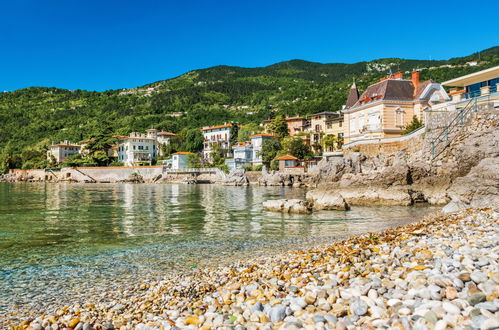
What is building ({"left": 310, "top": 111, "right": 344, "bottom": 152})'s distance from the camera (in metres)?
65.7

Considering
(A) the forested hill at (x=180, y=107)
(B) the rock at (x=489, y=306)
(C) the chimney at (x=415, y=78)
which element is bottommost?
(B) the rock at (x=489, y=306)

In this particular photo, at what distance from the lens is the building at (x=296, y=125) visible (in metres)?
82.8

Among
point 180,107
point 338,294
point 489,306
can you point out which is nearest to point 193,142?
point 180,107

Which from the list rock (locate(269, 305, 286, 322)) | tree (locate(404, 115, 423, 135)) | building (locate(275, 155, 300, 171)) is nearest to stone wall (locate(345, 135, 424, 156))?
tree (locate(404, 115, 423, 135))

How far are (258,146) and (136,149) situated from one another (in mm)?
39322

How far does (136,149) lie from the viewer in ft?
325

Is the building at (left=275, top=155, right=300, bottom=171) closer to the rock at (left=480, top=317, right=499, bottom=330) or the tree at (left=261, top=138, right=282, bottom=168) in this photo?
the tree at (left=261, top=138, right=282, bottom=168)

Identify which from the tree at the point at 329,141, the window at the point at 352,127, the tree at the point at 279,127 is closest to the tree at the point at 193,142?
the tree at the point at 279,127

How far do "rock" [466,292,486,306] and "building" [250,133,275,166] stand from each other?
71646mm

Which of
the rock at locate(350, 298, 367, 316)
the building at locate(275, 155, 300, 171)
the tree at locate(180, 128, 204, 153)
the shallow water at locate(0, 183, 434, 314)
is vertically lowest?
the shallow water at locate(0, 183, 434, 314)

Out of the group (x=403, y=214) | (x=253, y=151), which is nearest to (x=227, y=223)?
(x=403, y=214)

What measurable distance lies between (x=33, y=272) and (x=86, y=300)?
3.26m

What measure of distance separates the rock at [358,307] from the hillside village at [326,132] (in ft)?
88.2

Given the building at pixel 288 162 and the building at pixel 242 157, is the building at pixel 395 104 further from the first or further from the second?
the building at pixel 242 157
